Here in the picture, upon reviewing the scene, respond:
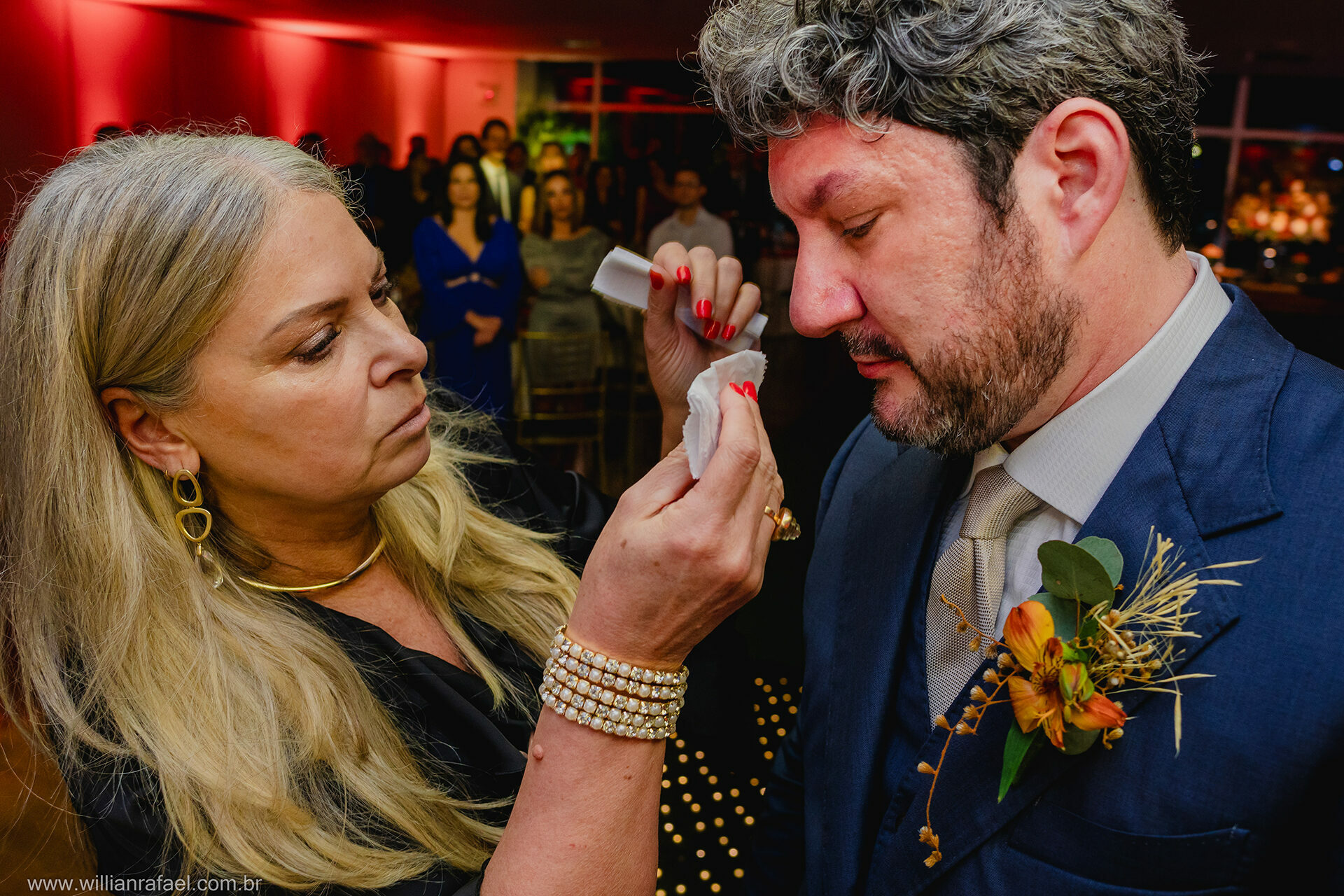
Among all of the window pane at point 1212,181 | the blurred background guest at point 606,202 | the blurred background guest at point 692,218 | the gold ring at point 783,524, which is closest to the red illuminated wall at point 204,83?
the blurred background guest at point 606,202

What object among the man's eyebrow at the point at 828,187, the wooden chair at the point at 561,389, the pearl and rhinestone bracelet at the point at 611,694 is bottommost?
the wooden chair at the point at 561,389

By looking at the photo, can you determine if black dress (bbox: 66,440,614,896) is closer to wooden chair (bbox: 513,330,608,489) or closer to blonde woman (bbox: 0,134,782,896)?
blonde woman (bbox: 0,134,782,896)

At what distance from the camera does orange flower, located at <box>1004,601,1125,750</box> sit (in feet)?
3.12

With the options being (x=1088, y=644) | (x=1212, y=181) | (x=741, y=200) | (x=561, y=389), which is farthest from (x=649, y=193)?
(x=1212, y=181)

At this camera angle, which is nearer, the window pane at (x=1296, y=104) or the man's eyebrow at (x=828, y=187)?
the man's eyebrow at (x=828, y=187)

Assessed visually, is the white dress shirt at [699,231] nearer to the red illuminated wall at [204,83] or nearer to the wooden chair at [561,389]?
the wooden chair at [561,389]

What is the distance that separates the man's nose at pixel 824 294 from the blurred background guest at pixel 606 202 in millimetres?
5167

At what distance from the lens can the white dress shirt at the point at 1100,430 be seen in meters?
1.12

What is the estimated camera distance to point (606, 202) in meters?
6.33

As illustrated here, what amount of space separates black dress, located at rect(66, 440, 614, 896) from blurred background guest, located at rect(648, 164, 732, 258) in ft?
14.9

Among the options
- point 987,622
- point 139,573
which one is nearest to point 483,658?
point 139,573

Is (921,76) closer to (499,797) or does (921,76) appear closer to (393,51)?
(499,797)

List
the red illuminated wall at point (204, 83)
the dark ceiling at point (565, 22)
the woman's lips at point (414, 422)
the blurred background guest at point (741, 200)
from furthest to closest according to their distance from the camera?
1. the blurred background guest at point (741, 200)
2. the dark ceiling at point (565, 22)
3. the red illuminated wall at point (204, 83)
4. the woman's lips at point (414, 422)

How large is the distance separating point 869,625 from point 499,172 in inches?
192
